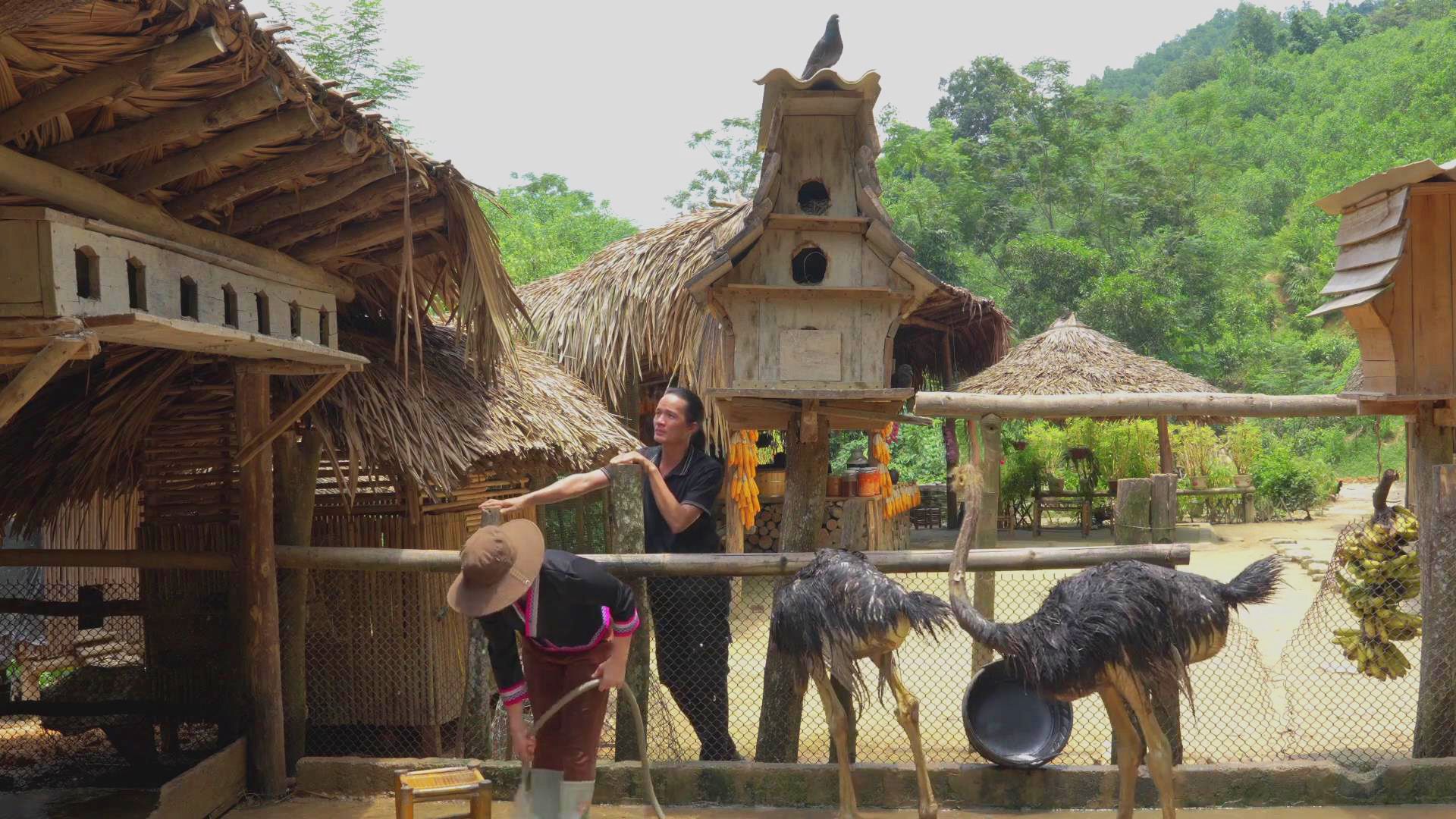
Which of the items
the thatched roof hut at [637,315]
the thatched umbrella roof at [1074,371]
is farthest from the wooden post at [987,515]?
the thatched umbrella roof at [1074,371]

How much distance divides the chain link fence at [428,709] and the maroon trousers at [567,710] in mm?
1265

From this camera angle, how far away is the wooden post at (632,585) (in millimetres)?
5383

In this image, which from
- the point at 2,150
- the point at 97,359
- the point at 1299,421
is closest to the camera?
the point at 2,150

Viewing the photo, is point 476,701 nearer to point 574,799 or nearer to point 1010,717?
point 574,799

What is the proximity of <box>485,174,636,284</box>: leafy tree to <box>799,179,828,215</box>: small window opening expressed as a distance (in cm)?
2013

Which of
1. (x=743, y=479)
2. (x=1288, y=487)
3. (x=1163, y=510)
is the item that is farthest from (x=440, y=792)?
(x=1288, y=487)

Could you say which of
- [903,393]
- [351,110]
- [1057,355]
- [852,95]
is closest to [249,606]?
[351,110]

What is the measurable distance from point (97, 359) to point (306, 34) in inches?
675

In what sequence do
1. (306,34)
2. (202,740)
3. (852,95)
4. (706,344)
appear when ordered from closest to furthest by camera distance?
(852,95) < (202,740) < (706,344) < (306,34)

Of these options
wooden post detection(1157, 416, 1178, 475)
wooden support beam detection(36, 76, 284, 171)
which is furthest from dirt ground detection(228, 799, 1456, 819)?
wooden post detection(1157, 416, 1178, 475)

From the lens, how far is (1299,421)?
28.0 metres

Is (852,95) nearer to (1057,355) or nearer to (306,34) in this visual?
(1057,355)

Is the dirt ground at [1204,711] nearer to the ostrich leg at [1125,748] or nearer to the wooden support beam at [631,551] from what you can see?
the wooden support beam at [631,551]

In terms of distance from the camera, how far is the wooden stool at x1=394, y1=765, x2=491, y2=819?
3.72m
